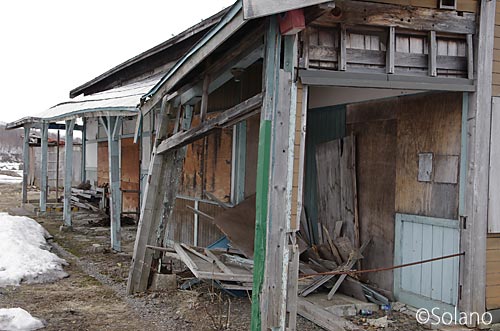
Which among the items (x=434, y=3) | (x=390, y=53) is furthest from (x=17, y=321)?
(x=434, y=3)

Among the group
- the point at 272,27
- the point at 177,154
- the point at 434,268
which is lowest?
the point at 434,268

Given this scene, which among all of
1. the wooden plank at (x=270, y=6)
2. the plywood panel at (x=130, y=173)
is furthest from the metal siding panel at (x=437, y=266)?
the plywood panel at (x=130, y=173)

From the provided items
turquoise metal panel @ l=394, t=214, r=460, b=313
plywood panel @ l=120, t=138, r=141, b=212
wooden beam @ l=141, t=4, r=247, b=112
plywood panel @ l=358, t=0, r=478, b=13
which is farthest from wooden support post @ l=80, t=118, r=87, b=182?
plywood panel @ l=358, t=0, r=478, b=13

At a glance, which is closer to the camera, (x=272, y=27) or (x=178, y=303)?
(x=272, y=27)

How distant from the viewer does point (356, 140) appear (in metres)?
6.23

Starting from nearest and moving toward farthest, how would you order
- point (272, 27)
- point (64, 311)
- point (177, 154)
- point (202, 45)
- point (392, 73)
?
point (272, 27), point (392, 73), point (202, 45), point (64, 311), point (177, 154)

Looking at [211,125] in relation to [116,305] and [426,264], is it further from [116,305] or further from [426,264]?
[426,264]

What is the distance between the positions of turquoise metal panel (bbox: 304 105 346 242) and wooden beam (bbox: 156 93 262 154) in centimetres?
227

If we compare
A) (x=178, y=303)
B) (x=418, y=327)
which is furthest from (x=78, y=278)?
(x=418, y=327)

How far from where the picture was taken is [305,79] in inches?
158

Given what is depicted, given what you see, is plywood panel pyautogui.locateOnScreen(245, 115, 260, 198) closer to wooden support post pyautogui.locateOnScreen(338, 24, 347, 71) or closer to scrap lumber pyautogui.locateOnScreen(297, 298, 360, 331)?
scrap lumber pyautogui.locateOnScreen(297, 298, 360, 331)

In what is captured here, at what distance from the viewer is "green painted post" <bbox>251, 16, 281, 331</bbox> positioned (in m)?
4.00

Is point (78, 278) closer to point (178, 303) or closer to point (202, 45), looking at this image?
point (178, 303)

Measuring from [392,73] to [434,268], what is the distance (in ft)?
7.33
